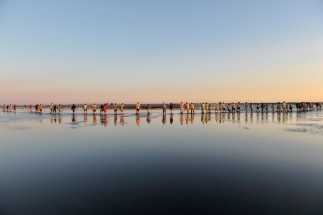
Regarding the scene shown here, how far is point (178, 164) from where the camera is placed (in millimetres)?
10648

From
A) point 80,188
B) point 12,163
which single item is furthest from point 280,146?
point 12,163

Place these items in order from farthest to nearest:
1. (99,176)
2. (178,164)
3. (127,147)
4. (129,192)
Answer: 1. (127,147)
2. (178,164)
3. (99,176)
4. (129,192)

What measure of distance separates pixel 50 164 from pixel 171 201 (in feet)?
20.7

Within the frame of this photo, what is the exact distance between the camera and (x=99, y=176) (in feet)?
29.5

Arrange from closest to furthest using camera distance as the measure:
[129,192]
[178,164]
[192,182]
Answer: [129,192] < [192,182] < [178,164]

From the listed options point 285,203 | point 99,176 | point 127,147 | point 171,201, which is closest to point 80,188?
point 99,176

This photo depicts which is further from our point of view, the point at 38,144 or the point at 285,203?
the point at 38,144

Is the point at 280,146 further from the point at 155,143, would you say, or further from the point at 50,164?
the point at 50,164

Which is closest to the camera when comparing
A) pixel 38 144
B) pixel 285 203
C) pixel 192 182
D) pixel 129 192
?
pixel 285 203

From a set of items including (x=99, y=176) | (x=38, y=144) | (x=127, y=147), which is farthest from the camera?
(x=38, y=144)

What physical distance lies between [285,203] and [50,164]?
29.1 ft

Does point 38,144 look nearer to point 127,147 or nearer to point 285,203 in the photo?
point 127,147

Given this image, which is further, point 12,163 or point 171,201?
point 12,163

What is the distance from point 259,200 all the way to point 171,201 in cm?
235
